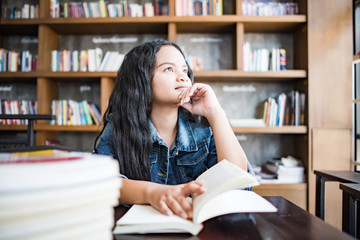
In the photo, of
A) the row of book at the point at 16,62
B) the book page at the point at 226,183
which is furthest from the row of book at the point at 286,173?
the row of book at the point at 16,62

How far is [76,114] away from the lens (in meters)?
2.74

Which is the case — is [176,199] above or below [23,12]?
below

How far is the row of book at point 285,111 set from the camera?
2.67 m

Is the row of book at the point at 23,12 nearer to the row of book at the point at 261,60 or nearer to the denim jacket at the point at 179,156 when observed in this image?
the row of book at the point at 261,60

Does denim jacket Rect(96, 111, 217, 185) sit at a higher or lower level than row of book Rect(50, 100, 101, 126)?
lower

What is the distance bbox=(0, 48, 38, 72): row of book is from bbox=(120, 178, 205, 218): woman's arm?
8.05 feet

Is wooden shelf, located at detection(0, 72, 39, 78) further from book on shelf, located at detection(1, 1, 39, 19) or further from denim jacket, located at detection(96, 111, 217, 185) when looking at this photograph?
denim jacket, located at detection(96, 111, 217, 185)

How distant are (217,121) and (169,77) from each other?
297 mm

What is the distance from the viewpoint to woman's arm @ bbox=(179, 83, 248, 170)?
40.8 inches

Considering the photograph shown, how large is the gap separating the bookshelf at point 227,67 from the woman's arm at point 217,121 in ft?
4.68

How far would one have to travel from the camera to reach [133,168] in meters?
1.08

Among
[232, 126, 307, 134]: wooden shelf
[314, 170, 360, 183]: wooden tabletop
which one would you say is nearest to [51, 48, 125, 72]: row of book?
[232, 126, 307, 134]: wooden shelf

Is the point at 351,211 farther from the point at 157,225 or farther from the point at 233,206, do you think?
the point at 157,225

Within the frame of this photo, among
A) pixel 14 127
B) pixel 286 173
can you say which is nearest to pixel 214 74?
pixel 286 173
